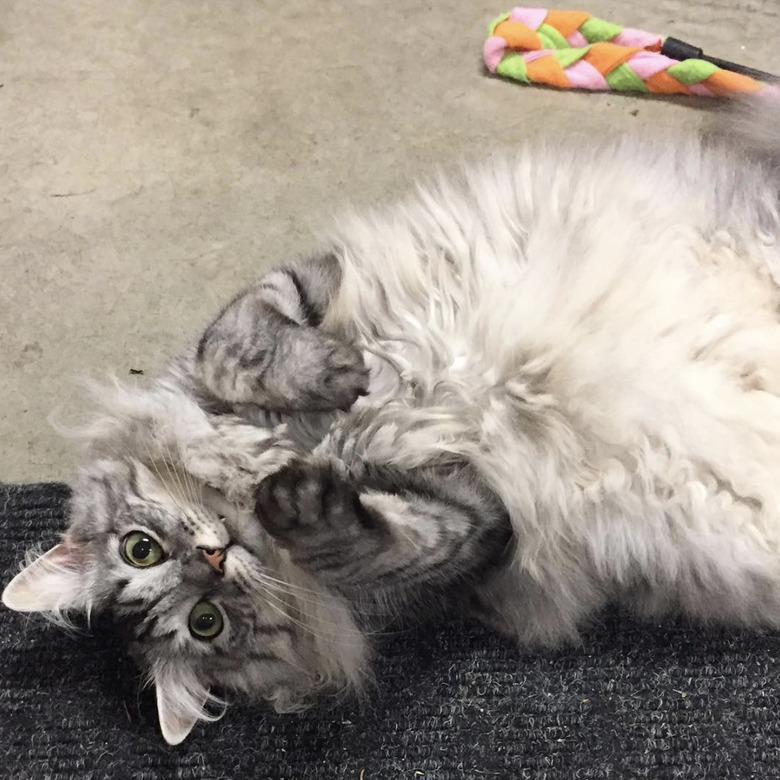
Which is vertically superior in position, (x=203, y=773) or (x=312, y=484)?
(x=312, y=484)

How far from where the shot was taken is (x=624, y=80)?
1.88 meters

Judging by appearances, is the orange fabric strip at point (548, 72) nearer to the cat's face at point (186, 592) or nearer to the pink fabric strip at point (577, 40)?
the pink fabric strip at point (577, 40)

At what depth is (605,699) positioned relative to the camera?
1.44 m

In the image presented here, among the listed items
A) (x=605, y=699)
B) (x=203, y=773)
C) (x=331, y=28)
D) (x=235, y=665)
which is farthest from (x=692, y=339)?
(x=331, y=28)

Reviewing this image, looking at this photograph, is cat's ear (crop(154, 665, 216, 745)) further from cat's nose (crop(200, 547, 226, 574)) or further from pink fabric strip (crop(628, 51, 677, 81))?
pink fabric strip (crop(628, 51, 677, 81))

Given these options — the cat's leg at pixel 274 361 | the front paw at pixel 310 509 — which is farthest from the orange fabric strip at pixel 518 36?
the front paw at pixel 310 509

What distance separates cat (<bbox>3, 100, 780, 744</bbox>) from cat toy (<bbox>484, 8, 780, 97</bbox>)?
1.81 ft

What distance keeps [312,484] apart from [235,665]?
43 centimetres

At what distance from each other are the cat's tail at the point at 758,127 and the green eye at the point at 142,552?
1.36 meters

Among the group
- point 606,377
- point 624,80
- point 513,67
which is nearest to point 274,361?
point 606,377

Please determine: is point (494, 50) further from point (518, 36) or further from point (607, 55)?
point (607, 55)

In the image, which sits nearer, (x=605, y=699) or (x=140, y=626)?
(x=140, y=626)

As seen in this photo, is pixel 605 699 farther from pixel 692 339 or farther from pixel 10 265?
pixel 10 265

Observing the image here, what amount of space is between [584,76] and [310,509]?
4.61 feet
